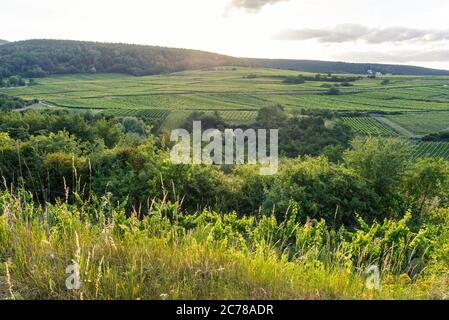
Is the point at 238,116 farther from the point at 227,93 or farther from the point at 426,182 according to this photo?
the point at 426,182

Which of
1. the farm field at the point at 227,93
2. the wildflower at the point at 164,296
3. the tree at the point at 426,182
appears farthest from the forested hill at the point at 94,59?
the wildflower at the point at 164,296

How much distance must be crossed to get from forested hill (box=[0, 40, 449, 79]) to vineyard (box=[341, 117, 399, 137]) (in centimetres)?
8584

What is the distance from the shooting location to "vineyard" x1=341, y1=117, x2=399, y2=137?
6869 cm

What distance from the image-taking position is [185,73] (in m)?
141

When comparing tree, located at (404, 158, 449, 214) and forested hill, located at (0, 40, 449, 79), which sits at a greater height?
forested hill, located at (0, 40, 449, 79)

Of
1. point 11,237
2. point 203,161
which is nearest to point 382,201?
point 203,161

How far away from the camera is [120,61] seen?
145 m

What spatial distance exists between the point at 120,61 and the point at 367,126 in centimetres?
10111

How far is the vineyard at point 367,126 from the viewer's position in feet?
225

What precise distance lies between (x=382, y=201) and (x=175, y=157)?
8.31 meters

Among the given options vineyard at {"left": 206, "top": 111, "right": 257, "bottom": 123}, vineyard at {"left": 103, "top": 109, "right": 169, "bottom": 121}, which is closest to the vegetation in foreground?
vineyard at {"left": 103, "top": 109, "right": 169, "bottom": 121}

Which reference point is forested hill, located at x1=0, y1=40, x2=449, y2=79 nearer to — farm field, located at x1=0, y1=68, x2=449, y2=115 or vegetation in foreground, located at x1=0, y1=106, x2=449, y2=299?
farm field, located at x1=0, y1=68, x2=449, y2=115

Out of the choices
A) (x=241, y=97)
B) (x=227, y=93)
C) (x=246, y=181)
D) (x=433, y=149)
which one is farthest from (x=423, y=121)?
(x=246, y=181)

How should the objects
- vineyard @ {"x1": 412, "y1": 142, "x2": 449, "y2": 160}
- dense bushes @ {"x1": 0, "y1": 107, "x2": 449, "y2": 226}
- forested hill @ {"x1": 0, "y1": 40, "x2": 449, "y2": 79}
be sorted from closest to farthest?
1. dense bushes @ {"x1": 0, "y1": 107, "x2": 449, "y2": 226}
2. vineyard @ {"x1": 412, "y1": 142, "x2": 449, "y2": 160}
3. forested hill @ {"x1": 0, "y1": 40, "x2": 449, "y2": 79}
